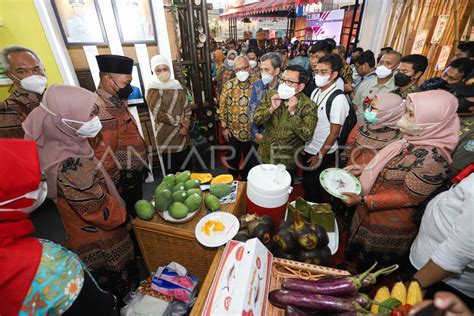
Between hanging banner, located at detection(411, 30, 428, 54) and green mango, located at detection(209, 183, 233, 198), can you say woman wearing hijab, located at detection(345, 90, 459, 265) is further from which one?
hanging banner, located at detection(411, 30, 428, 54)

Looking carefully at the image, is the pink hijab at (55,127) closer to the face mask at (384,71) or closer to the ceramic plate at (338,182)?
the ceramic plate at (338,182)

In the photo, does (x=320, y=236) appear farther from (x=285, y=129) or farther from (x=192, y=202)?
(x=285, y=129)

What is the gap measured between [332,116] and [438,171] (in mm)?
1197


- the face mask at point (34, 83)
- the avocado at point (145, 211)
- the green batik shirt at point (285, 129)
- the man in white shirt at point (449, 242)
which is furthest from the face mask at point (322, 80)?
the face mask at point (34, 83)

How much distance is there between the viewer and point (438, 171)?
1.35 meters

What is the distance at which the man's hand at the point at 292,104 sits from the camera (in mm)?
2172

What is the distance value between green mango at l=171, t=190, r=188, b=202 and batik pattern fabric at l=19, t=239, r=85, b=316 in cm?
61

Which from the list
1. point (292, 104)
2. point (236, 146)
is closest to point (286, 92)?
point (292, 104)

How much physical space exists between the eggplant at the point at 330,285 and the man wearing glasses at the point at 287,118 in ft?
4.93

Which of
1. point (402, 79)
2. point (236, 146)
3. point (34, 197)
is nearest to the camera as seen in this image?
point (34, 197)

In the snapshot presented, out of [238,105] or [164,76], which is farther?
[238,105]

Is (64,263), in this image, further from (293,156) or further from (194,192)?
(293,156)

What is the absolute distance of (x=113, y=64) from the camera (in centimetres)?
216

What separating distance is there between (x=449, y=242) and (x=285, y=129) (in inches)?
61.0
